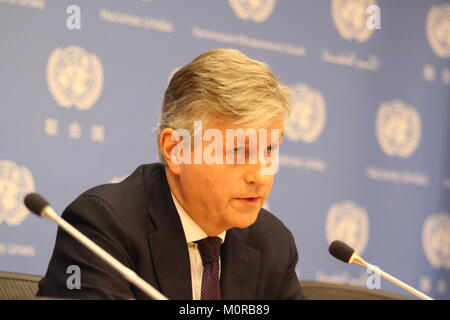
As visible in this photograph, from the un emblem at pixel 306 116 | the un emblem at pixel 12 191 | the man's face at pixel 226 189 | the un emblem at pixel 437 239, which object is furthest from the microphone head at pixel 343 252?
the un emblem at pixel 437 239

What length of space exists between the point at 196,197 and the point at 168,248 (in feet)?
0.64

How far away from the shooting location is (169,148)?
2.44m

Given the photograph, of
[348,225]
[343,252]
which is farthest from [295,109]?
[343,252]

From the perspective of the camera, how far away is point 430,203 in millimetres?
4762

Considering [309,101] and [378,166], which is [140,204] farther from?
[378,166]

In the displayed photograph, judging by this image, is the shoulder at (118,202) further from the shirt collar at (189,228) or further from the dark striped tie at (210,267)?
the dark striped tie at (210,267)

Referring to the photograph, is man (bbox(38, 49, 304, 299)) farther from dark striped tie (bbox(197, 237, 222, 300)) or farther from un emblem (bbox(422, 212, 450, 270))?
un emblem (bbox(422, 212, 450, 270))

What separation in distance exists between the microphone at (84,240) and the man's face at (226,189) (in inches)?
21.5

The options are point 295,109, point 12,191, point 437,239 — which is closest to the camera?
point 12,191

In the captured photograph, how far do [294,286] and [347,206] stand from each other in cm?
187

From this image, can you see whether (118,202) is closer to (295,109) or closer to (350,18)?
(295,109)

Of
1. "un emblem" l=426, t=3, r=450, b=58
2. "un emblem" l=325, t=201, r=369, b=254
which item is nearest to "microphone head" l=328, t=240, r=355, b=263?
"un emblem" l=325, t=201, r=369, b=254

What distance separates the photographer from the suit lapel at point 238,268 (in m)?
2.44
